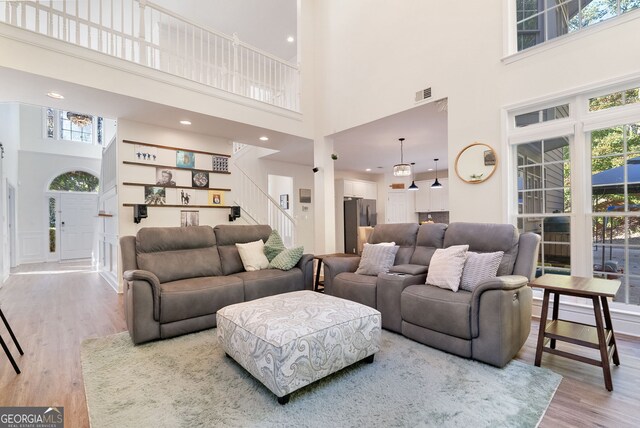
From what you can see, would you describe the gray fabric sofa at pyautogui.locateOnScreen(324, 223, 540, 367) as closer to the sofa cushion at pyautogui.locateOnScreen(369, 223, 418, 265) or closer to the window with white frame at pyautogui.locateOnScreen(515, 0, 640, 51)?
the sofa cushion at pyautogui.locateOnScreen(369, 223, 418, 265)

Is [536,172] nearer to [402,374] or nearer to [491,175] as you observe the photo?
[491,175]

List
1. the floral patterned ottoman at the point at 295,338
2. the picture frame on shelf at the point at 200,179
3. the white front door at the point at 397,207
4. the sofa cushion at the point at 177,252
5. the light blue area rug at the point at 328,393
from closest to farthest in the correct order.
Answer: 1. the light blue area rug at the point at 328,393
2. the floral patterned ottoman at the point at 295,338
3. the sofa cushion at the point at 177,252
4. the picture frame on shelf at the point at 200,179
5. the white front door at the point at 397,207

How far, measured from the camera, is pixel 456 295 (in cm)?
236

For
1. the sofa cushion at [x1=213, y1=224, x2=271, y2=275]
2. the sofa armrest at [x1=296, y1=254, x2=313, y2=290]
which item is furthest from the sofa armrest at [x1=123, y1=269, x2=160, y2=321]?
the sofa armrest at [x1=296, y1=254, x2=313, y2=290]

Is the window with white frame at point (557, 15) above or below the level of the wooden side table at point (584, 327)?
above

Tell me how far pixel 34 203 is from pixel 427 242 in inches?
400

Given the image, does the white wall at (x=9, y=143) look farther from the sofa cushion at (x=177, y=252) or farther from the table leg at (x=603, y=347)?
the table leg at (x=603, y=347)

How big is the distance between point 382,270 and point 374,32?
385 centimetres

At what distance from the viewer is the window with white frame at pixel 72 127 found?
829 cm

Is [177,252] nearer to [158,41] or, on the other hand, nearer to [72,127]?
[158,41]

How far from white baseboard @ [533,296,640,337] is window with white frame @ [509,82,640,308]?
0.15 m

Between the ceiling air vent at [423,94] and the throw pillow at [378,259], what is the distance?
2146mm

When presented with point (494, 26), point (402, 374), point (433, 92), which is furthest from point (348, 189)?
point (402, 374)

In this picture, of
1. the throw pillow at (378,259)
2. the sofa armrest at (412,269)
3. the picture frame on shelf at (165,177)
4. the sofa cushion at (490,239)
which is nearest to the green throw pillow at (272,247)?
the throw pillow at (378,259)
